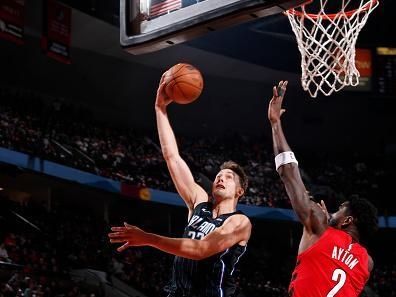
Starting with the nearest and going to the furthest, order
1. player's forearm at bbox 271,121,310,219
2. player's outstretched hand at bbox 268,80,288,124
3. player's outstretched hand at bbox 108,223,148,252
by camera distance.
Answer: player's outstretched hand at bbox 108,223,148,252, player's forearm at bbox 271,121,310,219, player's outstretched hand at bbox 268,80,288,124

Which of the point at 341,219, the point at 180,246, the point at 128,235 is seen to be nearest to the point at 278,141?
the point at 341,219

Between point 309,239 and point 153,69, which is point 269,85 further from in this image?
point 309,239

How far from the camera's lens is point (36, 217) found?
12898 millimetres

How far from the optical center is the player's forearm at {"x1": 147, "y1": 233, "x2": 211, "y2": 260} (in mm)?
2762

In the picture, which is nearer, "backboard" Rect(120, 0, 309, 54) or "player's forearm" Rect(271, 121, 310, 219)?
"player's forearm" Rect(271, 121, 310, 219)

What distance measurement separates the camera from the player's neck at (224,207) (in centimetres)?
346

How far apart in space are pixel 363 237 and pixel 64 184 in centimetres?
1179

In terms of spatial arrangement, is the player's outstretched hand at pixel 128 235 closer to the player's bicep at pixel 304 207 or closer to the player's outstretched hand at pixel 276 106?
the player's bicep at pixel 304 207

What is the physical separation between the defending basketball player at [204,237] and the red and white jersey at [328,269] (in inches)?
12.8

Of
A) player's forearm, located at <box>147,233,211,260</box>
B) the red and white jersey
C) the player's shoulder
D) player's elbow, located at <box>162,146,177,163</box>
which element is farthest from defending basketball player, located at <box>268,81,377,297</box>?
player's elbow, located at <box>162,146,177,163</box>

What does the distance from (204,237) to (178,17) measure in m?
1.35

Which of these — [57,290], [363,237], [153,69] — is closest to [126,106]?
[153,69]

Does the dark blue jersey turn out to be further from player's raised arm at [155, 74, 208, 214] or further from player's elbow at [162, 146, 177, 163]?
player's elbow at [162, 146, 177, 163]

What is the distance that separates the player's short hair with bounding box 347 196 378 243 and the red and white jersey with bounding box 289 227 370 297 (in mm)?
102
